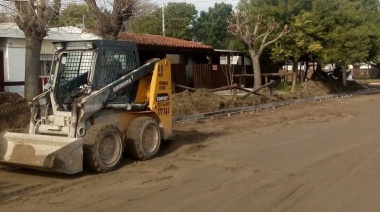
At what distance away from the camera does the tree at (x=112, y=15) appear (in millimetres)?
18859

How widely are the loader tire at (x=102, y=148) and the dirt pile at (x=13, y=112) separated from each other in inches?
202

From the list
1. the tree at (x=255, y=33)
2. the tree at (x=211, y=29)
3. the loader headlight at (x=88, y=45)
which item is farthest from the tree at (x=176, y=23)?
the loader headlight at (x=88, y=45)

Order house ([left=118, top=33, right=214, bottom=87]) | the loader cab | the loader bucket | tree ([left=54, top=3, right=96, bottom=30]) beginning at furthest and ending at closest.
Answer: house ([left=118, top=33, right=214, bottom=87]) < tree ([left=54, top=3, right=96, bottom=30]) < the loader cab < the loader bucket

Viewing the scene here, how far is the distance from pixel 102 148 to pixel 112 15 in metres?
10.2

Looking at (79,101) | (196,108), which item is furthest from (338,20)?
(79,101)

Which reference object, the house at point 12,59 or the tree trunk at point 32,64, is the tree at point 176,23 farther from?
the tree trunk at point 32,64

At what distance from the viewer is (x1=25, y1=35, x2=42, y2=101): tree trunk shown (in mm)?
16031

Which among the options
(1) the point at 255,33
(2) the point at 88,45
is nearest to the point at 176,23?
(1) the point at 255,33

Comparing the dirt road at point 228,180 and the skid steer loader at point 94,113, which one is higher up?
the skid steer loader at point 94,113

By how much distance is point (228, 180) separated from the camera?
902 centimetres

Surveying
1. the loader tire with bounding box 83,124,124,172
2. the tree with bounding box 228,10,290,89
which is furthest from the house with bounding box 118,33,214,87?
the loader tire with bounding box 83,124,124,172

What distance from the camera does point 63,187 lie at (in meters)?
8.64

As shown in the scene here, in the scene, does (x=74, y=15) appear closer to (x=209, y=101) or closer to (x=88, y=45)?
(x=209, y=101)

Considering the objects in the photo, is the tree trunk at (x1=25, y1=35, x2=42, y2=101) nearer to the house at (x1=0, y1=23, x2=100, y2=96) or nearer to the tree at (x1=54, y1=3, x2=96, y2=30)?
the tree at (x1=54, y1=3, x2=96, y2=30)
